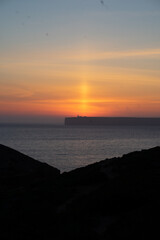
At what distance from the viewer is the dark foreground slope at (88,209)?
1104 cm

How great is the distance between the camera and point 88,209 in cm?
1310

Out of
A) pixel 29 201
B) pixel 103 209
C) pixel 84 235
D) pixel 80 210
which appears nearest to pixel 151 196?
pixel 103 209

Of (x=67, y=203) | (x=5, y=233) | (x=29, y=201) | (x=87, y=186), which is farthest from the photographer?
(x=87, y=186)

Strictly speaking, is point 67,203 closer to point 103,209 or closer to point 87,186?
point 103,209

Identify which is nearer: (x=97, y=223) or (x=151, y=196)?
(x=97, y=223)

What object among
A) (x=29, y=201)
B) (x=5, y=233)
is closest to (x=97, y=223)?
(x=5, y=233)

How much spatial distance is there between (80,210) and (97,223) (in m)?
1.27

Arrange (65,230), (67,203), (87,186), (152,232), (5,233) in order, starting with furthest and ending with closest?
(87,186) < (67,203) < (5,233) < (65,230) < (152,232)

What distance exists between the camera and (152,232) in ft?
33.9

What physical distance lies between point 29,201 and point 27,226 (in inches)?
134

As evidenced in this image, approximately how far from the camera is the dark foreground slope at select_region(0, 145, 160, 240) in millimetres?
11039

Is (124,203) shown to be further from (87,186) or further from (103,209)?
(87,186)

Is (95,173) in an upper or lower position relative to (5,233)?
upper

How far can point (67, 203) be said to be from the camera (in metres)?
14.6
